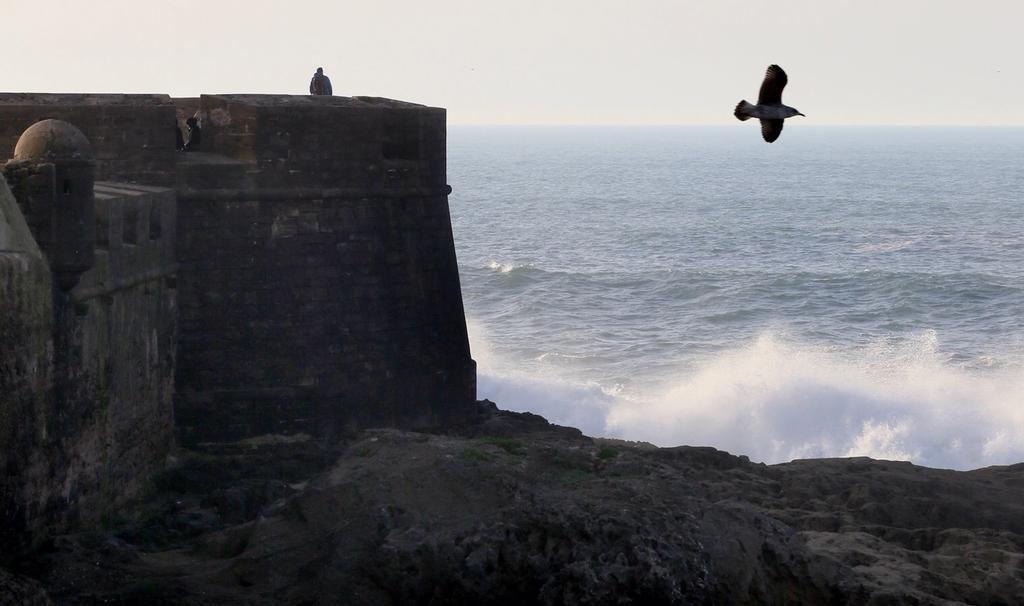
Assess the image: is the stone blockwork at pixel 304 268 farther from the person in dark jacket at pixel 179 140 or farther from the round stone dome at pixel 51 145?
the round stone dome at pixel 51 145

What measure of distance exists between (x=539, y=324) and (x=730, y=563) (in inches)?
832

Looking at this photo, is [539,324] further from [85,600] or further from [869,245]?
[85,600]

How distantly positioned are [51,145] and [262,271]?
3408 mm

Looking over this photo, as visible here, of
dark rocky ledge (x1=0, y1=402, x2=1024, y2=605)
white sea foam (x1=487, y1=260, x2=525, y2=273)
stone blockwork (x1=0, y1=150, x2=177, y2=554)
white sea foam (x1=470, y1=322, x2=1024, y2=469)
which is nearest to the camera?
dark rocky ledge (x1=0, y1=402, x2=1024, y2=605)

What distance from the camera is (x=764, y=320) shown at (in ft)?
100

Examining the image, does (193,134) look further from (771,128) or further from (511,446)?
(771,128)

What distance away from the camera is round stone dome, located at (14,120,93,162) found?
10359 mm

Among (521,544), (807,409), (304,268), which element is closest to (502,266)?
(807,409)

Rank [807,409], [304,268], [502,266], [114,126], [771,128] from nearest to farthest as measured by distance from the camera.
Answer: [771,128]
[114,126]
[304,268]
[807,409]
[502,266]

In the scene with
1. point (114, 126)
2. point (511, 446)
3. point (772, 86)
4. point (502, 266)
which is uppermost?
point (772, 86)

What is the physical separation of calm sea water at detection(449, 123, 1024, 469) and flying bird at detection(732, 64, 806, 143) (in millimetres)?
10534

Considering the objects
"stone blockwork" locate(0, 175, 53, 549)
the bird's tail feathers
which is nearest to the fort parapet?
"stone blockwork" locate(0, 175, 53, 549)

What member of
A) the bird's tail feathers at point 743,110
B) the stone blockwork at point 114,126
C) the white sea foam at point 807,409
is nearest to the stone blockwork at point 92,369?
the stone blockwork at point 114,126

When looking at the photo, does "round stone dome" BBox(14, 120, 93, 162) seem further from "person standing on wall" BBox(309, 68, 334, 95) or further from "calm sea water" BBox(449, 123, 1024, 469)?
"calm sea water" BBox(449, 123, 1024, 469)
